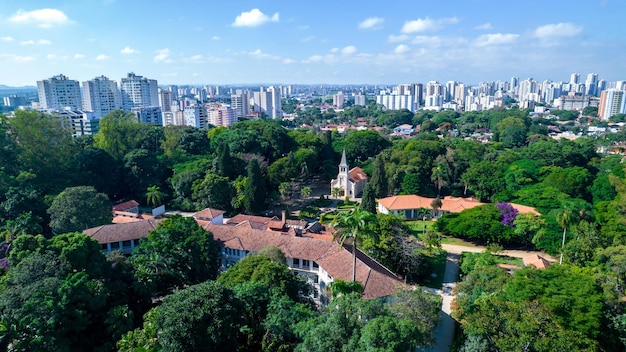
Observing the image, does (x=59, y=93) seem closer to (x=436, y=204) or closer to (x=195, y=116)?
(x=195, y=116)

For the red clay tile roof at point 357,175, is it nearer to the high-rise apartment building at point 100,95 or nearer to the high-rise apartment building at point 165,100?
the high-rise apartment building at point 100,95

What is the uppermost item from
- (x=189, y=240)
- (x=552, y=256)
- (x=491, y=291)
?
(x=189, y=240)

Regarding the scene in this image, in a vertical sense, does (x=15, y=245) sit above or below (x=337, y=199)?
above

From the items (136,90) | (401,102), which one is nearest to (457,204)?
(136,90)

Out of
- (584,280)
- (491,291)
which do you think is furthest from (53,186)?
(584,280)

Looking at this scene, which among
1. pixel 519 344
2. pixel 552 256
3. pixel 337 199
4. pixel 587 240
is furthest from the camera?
pixel 337 199

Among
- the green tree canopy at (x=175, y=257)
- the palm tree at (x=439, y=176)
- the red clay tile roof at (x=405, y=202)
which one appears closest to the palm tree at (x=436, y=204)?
the red clay tile roof at (x=405, y=202)

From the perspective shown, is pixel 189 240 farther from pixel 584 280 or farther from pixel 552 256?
pixel 552 256
